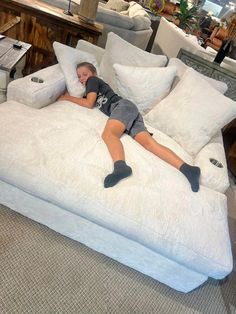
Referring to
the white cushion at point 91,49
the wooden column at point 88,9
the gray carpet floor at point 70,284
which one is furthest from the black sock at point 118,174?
the wooden column at point 88,9

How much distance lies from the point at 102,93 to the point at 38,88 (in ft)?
1.55

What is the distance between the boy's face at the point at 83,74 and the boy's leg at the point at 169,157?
603 millimetres

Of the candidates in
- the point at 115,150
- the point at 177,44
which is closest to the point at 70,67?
the point at 115,150

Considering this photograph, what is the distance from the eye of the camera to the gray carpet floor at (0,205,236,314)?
122 centimetres

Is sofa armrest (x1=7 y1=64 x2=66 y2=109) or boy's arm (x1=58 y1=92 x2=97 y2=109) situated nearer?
sofa armrest (x1=7 y1=64 x2=66 y2=109)

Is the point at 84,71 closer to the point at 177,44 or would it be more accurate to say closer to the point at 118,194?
the point at 118,194

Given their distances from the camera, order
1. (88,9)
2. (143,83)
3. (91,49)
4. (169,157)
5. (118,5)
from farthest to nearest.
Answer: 1. (118,5)
2. (88,9)
3. (91,49)
4. (143,83)
5. (169,157)

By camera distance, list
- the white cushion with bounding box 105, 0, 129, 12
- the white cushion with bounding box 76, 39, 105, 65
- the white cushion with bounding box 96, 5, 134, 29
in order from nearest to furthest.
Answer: the white cushion with bounding box 76, 39, 105, 65 → the white cushion with bounding box 96, 5, 134, 29 → the white cushion with bounding box 105, 0, 129, 12

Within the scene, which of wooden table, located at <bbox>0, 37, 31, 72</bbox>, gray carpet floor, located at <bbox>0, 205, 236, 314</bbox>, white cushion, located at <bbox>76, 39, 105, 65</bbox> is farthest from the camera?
white cushion, located at <bbox>76, 39, 105, 65</bbox>

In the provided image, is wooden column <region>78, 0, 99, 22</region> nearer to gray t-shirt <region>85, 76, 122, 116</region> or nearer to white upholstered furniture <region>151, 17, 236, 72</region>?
gray t-shirt <region>85, 76, 122, 116</region>

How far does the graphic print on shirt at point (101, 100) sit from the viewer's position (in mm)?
1891

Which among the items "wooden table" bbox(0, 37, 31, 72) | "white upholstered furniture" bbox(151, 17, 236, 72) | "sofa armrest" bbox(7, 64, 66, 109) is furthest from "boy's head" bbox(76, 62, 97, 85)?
"white upholstered furniture" bbox(151, 17, 236, 72)

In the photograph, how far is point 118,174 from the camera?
1319 mm

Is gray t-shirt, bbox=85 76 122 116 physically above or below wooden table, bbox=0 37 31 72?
below
